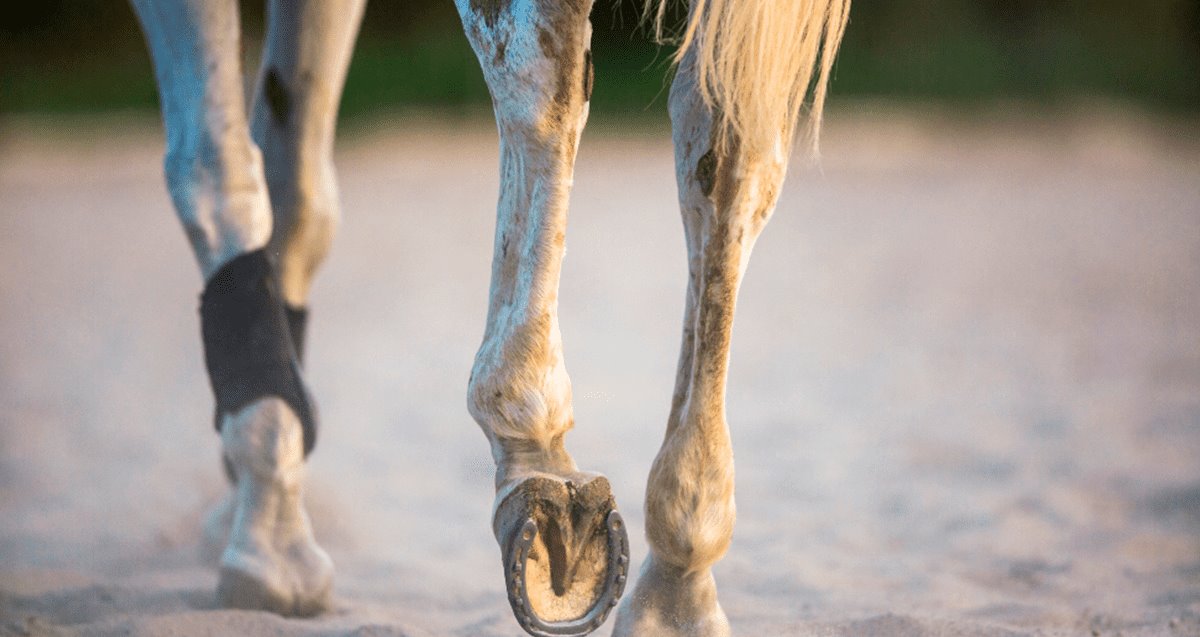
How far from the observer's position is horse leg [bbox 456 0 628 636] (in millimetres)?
1866

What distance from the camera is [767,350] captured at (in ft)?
18.2

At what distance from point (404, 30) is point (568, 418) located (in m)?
16.0

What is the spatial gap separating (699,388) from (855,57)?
15143 millimetres

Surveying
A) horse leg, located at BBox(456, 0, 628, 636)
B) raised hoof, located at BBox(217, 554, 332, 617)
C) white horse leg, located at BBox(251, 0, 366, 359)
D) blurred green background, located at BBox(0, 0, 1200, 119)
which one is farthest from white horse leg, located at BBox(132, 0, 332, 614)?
blurred green background, located at BBox(0, 0, 1200, 119)

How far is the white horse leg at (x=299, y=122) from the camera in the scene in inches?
119

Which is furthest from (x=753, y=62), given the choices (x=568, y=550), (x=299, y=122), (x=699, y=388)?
(x=299, y=122)

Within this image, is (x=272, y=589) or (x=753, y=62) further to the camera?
(x=272, y=589)

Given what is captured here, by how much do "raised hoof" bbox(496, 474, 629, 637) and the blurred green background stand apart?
479 inches

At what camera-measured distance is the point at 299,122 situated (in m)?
3.07

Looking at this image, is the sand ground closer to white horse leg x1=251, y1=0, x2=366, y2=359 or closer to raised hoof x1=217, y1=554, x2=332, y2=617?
raised hoof x1=217, y1=554, x2=332, y2=617

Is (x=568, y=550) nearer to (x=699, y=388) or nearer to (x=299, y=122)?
(x=699, y=388)

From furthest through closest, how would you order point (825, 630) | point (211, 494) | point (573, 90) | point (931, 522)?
point (211, 494)
point (931, 522)
point (825, 630)
point (573, 90)

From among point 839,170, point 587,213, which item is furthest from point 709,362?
point 839,170

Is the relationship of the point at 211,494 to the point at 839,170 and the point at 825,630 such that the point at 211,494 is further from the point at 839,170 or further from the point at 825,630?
the point at 839,170
